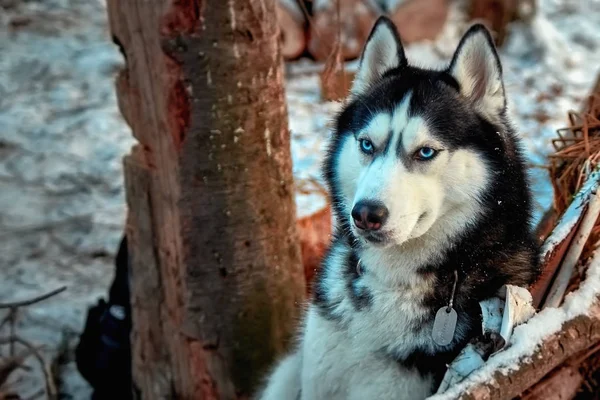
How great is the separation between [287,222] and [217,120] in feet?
1.69

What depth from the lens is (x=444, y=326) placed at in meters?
1.97

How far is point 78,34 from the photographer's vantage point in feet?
25.0

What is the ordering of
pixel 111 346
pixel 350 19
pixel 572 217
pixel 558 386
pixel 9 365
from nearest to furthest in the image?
pixel 558 386 → pixel 572 217 → pixel 9 365 → pixel 111 346 → pixel 350 19

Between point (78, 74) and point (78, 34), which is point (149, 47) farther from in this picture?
point (78, 34)

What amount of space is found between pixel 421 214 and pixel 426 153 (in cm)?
16

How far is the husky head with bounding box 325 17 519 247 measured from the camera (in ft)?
6.06

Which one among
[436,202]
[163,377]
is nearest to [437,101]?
[436,202]

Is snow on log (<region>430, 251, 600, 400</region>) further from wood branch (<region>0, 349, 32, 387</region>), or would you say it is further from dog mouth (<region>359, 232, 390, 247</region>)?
wood branch (<region>0, 349, 32, 387</region>)

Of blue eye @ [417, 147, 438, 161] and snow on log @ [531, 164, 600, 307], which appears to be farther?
snow on log @ [531, 164, 600, 307]

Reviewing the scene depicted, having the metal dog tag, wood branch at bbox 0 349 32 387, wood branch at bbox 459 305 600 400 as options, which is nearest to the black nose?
the metal dog tag

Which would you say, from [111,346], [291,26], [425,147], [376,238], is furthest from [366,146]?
[291,26]

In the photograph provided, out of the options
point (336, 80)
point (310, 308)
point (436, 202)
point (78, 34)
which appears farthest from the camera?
point (78, 34)

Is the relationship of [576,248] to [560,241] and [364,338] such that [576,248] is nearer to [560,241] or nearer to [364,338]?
[560,241]

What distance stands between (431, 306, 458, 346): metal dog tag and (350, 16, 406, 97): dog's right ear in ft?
2.25
